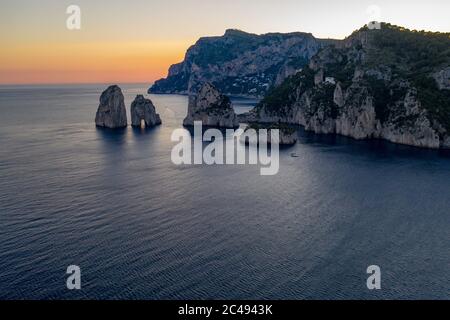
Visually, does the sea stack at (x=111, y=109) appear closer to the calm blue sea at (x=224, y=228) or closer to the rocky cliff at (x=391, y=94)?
the calm blue sea at (x=224, y=228)

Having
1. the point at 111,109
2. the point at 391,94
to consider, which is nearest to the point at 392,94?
the point at 391,94

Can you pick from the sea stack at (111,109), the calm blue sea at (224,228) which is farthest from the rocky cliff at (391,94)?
the sea stack at (111,109)

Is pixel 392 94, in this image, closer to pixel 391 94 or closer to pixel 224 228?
pixel 391 94

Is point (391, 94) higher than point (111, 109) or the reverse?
higher

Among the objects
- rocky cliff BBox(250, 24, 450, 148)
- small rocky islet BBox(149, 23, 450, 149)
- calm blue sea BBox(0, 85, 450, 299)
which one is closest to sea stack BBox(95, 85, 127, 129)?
calm blue sea BBox(0, 85, 450, 299)
